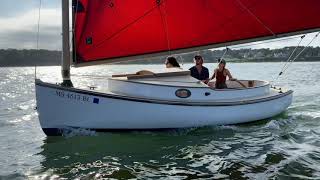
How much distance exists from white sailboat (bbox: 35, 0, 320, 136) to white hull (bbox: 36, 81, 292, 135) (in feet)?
0.09

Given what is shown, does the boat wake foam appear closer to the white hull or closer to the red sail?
the white hull

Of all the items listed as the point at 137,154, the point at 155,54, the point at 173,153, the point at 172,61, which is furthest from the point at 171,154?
the point at 172,61

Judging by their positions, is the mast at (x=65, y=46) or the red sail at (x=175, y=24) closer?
the mast at (x=65, y=46)

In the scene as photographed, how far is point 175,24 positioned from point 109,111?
370 centimetres

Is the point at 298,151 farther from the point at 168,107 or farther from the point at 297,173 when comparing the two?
the point at 168,107

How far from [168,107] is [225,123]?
229 cm

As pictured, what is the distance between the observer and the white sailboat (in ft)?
41.5

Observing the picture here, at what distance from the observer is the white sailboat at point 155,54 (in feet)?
41.5

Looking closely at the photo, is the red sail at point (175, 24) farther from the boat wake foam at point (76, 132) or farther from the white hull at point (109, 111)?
the boat wake foam at point (76, 132)

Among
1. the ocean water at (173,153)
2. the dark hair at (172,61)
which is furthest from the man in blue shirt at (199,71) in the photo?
the ocean water at (173,153)

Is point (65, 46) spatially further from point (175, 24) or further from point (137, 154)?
point (137, 154)

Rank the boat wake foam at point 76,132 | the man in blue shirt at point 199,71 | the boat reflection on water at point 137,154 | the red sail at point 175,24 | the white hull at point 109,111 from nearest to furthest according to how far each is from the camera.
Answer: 1. the boat reflection on water at point 137,154
2. the white hull at point 109,111
3. the boat wake foam at point 76,132
4. the red sail at point 175,24
5. the man in blue shirt at point 199,71

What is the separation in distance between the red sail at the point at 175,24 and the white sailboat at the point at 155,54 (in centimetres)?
3

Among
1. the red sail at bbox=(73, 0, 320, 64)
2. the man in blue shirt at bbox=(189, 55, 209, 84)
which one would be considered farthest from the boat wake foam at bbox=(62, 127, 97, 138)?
the man in blue shirt at bbox=(189, 55, 209, 84)
